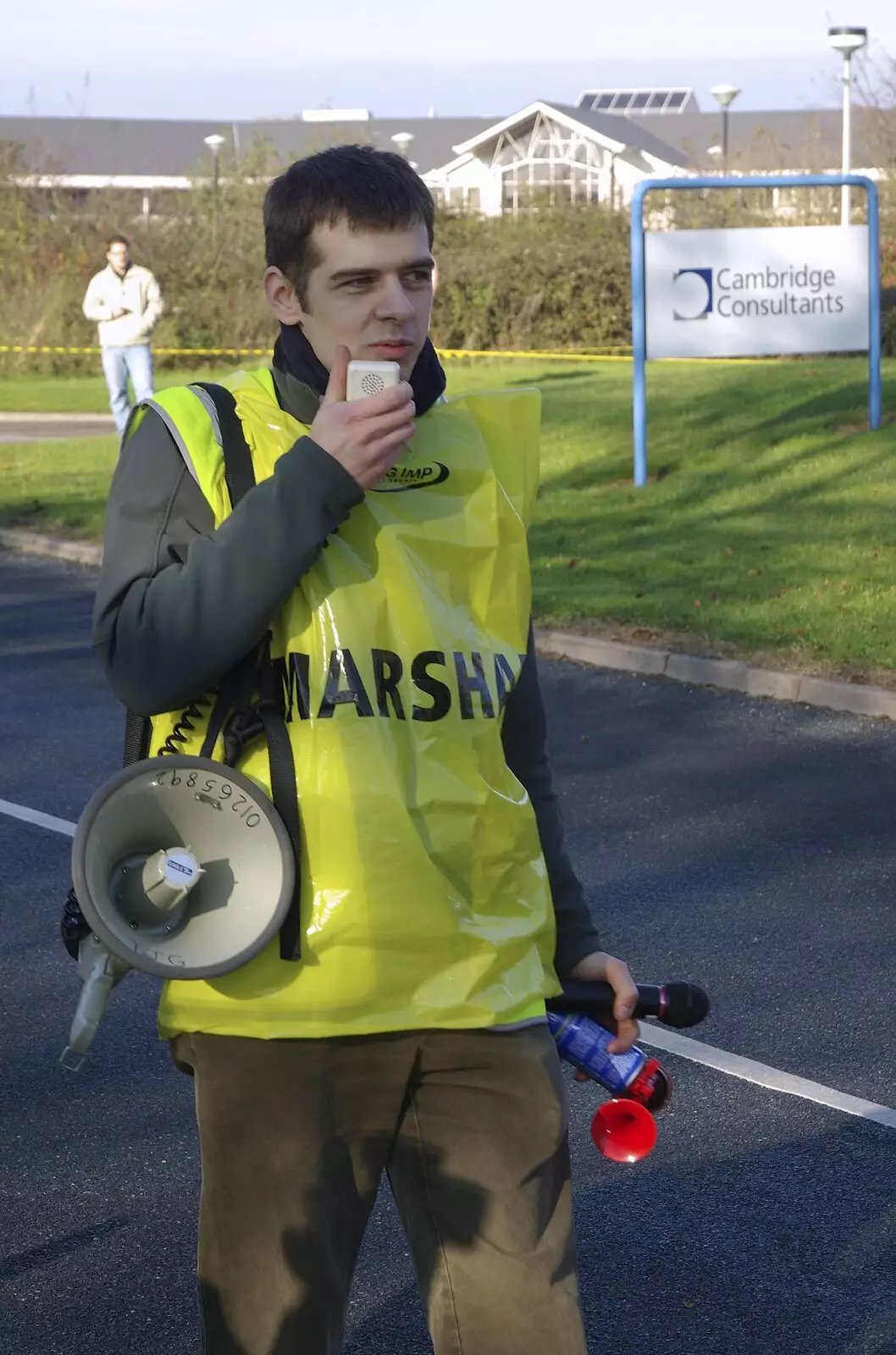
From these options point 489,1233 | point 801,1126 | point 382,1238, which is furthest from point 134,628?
point 801,1126

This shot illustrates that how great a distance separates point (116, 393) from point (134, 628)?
1782 centimetres

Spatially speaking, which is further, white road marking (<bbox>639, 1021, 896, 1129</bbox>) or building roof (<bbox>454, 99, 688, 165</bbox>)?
building roof (<bbox>454, 99, 688, 165</bbox>)

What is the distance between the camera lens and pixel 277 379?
2.37 meters

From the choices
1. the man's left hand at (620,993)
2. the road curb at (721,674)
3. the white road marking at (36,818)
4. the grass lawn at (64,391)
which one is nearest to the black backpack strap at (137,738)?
the man's left hand at (620,993)

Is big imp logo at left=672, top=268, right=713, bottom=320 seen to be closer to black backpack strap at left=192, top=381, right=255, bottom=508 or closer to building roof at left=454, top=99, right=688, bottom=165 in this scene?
black backpack strap at left=192, top=381, right=255, bottom=508

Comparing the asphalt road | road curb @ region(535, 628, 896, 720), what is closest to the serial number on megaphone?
the asphalt road

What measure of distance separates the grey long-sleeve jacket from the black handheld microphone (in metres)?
0.67

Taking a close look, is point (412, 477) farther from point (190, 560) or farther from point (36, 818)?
point (36, 818)

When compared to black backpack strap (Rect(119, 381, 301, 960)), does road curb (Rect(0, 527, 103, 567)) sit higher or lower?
lower

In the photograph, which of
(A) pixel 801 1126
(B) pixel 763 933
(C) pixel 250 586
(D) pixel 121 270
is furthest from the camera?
(D) pixel 121 270

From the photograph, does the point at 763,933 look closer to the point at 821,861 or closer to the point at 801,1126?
the point at 821,861

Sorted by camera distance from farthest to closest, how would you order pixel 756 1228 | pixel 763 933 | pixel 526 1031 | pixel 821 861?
pixel 821 861, pixel 763 933, pixel 756 1228, pixel 526 1031

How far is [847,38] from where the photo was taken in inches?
1107

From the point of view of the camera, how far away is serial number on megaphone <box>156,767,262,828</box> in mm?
2158
